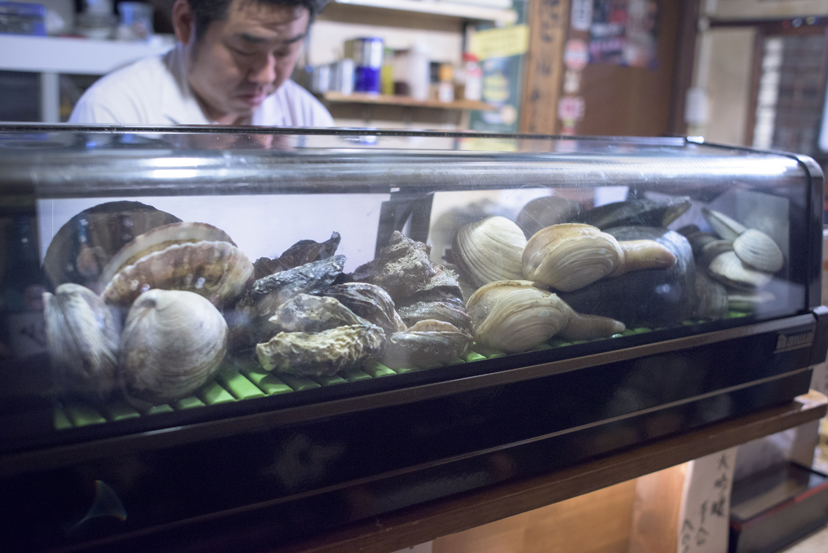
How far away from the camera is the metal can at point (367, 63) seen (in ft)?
9.27

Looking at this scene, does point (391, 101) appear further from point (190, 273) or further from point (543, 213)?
point (190, 273)

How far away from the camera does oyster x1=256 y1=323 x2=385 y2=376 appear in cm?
68

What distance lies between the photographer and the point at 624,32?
Result: 12.5ft

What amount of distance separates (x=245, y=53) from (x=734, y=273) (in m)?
1.13

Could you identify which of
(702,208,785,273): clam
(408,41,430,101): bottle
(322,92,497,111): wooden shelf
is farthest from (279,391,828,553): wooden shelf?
(408,41,430,101): bottle

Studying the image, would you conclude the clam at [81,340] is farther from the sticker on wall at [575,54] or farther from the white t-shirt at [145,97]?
the sticker on wall at [575,54]

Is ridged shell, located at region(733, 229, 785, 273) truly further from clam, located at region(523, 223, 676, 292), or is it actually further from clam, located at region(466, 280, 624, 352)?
clam, located at region(466, 280, 624, 352)

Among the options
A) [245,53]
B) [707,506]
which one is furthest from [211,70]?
[707,506]

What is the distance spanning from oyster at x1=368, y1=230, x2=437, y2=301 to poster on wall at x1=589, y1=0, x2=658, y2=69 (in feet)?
11.2

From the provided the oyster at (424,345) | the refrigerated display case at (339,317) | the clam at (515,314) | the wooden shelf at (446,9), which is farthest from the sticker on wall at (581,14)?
the oyster at (424,345)

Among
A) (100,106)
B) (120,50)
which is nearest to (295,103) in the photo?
(100,106)

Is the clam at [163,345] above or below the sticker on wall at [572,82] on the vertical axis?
below

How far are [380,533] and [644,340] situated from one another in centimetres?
49

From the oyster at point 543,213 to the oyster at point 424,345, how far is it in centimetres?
18
